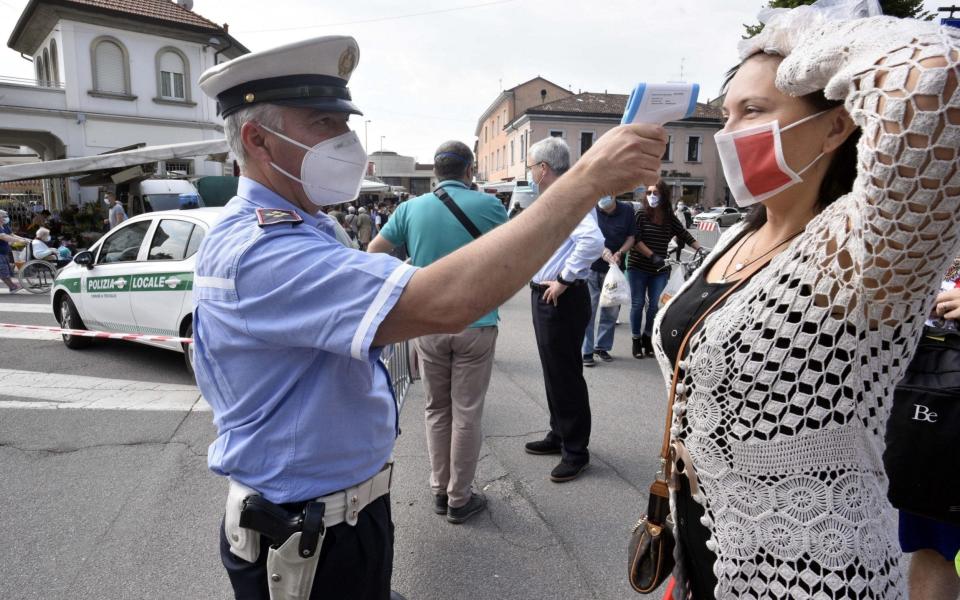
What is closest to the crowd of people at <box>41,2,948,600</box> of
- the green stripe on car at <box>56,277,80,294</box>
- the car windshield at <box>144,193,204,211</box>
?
the green stripe on car at <box>56,277,80,294</box>

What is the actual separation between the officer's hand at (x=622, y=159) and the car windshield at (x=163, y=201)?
17339mm

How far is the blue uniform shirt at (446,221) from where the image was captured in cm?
324

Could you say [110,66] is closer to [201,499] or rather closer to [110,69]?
[110,69]

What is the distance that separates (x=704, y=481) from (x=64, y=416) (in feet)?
17.7

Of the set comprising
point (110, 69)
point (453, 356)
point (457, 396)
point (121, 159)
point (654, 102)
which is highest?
point (110, 69)

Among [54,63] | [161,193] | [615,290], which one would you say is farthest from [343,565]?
[54,63]

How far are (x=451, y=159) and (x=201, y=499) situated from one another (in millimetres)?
2539

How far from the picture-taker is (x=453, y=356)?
10.8 ft

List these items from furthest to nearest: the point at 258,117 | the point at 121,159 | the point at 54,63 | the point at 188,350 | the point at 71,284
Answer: the point at 54,63, the point at 121,159, the point at 71,284, the point at 188,350, the point at 258,117

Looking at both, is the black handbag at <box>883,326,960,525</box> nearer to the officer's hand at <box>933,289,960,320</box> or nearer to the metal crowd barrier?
the officer's hand at <box>933,289,960,320</box>

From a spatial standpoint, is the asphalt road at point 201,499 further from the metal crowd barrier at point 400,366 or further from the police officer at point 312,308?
the police officer at point 312,308

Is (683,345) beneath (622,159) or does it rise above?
beneath

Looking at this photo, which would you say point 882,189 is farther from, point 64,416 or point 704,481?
point 64,416

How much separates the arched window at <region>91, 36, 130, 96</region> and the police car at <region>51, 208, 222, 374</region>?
1782 cm
